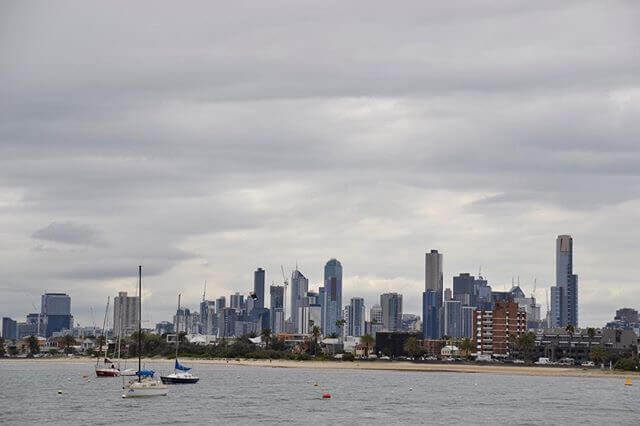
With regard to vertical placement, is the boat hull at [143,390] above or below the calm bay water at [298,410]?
above

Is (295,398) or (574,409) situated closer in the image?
(574,409)

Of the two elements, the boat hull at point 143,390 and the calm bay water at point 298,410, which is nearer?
the calm bay water at point 298,410

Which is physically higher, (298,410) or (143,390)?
(143,390)

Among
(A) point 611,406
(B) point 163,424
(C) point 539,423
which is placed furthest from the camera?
(A) point 611,406

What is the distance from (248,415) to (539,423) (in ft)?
130

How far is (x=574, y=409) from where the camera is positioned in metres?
177

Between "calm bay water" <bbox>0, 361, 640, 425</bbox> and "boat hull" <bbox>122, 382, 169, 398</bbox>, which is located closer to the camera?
"calm bay water" <bbox>0, 361, 640, 425</bbox>

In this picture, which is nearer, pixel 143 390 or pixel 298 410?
pixel 298 410

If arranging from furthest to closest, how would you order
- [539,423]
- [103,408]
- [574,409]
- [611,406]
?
[611,406] → [574,409] → [103,408] → [539,423]

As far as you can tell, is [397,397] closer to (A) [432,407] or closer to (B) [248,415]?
(A) [432,407]

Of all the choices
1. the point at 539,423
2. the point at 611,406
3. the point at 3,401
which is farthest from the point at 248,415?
the point at 611,406

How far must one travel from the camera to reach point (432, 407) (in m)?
174

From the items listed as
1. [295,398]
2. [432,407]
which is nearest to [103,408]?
[295,398]

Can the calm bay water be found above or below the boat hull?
below
